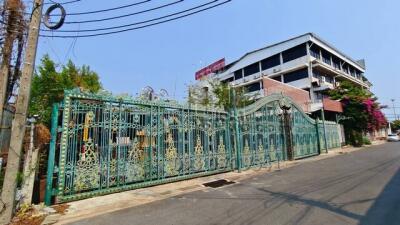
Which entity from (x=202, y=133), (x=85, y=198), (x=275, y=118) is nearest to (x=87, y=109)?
(x=85, y=198)

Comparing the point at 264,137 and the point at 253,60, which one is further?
the point at 253,60

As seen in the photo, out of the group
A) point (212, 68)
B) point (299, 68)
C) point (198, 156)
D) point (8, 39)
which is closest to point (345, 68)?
point (299, 68)

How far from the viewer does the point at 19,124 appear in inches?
196

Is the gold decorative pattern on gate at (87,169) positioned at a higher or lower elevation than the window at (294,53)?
lower

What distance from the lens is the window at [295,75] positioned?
31.4m

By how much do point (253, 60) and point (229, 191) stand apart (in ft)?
106

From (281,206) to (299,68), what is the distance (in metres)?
29.1

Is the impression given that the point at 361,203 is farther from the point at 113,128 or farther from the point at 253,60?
the point at 253,60

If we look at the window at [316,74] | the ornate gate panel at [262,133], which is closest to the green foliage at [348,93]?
the window at [316,74]

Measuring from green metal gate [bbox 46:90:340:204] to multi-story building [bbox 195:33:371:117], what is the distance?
1429 cm

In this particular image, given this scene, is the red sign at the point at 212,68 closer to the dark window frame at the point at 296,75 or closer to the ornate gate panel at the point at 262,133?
the dark window frame at the point at 296,75

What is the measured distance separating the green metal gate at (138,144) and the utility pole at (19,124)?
1.05 meters

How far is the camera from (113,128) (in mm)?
7066

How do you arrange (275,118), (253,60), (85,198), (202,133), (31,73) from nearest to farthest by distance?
(31,73)
(85,198)
(202,133)
(275,118)
(253,60)
